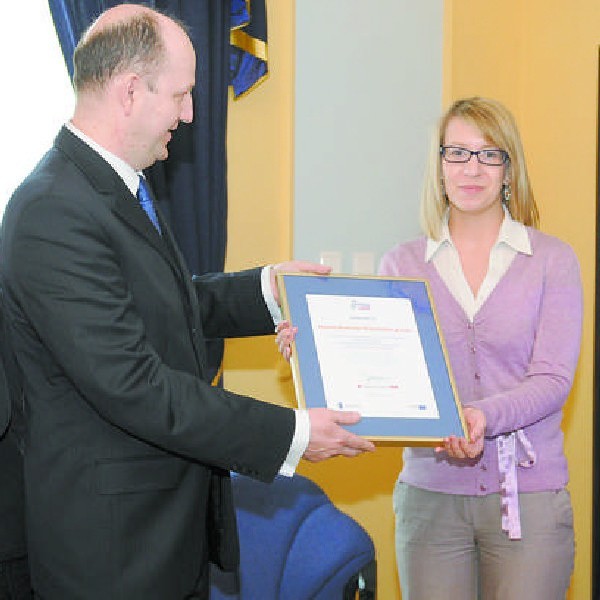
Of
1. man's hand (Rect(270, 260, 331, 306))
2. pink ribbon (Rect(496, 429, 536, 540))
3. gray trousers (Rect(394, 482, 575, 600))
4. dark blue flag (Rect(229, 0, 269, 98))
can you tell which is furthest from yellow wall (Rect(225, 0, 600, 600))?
pink ribbon (Rect(496, 429, 536, 540))

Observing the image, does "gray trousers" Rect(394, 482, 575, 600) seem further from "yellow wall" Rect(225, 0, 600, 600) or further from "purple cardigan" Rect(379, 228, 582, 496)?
"yellow wall" Rect(225, 0, 600, 600)

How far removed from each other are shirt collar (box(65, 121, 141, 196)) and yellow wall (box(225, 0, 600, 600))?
5.34 feet

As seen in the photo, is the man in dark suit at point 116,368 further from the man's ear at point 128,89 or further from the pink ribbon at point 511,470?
the pink ribbon at point 511,470

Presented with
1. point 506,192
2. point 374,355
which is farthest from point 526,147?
point 374,355

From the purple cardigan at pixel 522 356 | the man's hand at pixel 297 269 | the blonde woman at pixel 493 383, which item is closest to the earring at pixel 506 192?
the blonde woman at pixel 493 383

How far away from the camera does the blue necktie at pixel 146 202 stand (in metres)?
2.29

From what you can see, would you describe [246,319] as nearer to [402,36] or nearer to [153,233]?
[153,233]

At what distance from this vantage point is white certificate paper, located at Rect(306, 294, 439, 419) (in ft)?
8.13

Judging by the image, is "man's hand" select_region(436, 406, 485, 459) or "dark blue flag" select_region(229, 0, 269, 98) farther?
"dark blue flag" select_region(229, 0, 269, 98)

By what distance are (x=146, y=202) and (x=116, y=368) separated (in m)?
0.50

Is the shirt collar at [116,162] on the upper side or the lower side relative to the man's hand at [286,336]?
upper

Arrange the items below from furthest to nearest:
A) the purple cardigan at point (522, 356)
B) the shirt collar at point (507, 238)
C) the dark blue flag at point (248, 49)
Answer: the dark blue flag at point (248, 49), the shirt collar at point (507, 238), the purple cardigan at point (522, 356)

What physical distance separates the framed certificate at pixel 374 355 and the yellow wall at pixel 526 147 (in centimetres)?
130

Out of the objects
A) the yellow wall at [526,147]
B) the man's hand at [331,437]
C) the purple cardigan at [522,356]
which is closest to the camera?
the man's hand at [331,437]
